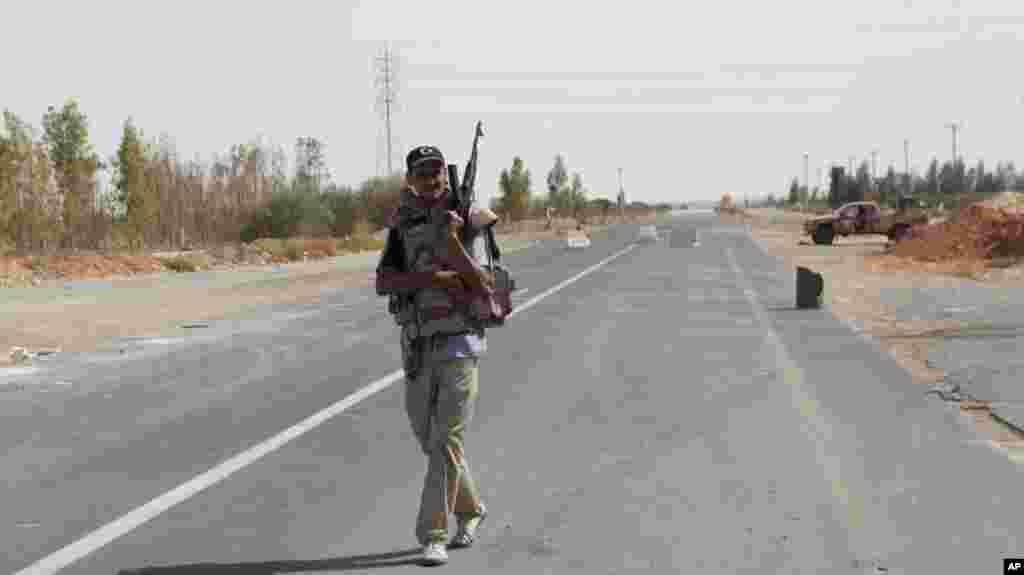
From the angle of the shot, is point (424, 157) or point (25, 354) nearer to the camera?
point (424, 157)

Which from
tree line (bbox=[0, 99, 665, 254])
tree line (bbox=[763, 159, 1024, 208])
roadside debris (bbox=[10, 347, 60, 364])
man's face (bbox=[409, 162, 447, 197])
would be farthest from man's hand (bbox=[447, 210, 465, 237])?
tree line (bbox=[763, 159, 1024, 208])

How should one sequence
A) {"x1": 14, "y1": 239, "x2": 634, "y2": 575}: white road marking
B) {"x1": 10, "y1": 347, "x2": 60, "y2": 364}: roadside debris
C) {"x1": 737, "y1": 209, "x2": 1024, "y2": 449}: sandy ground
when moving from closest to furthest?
{"x1": 14, "y1": 239, "x2": 634, "y2": 575}: white road marking, {"x1": 737, "y1": 209, "x2": 1024, "y2": 449}: sandy ground, {"x1": 10, "y1": 347, "x2": 60, "y2": 364}: roadside debris

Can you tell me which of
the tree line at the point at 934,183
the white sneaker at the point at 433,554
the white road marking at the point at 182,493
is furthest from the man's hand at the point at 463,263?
the tree line at the point at 934,183

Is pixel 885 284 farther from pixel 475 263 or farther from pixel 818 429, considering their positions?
pixel 475 263

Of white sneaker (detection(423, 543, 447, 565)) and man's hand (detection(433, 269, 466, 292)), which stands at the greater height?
man's hand (detection(433, 269, 466, 292))

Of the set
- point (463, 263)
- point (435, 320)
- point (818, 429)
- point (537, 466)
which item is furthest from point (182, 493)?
point (818, 429)

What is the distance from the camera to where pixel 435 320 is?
17.3 ft

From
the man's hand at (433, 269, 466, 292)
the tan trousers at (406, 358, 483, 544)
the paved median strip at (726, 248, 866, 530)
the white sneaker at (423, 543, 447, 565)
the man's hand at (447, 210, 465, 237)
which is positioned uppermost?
the man's hand at (447, 210, 465, 237)

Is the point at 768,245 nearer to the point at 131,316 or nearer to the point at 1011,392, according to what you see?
the point at 131,316

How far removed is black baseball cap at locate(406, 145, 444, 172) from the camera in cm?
518

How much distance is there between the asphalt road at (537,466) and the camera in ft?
18.1

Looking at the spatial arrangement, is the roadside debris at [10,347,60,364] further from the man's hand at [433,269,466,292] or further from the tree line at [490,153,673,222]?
the tree line at [490,153,673,222]

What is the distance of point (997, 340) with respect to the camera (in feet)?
48.4

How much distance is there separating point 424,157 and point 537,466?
2880mm
